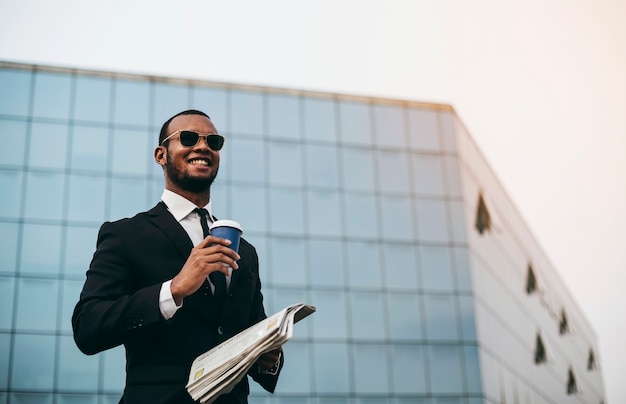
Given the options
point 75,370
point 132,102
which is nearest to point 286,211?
point 132,102

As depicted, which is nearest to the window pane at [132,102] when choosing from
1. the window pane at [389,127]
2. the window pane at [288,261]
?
the window pane at [288,261]

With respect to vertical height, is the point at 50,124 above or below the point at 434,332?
above

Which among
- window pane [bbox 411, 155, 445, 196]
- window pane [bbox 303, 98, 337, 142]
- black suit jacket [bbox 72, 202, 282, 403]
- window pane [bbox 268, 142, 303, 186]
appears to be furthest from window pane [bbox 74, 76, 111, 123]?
black suit jacket [bbox 72, 202, 282, 403]

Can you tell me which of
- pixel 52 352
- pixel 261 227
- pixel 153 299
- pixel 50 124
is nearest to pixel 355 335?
pixel 261 227

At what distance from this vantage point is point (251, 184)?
32469 mm

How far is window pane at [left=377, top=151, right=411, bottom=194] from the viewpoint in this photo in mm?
34406

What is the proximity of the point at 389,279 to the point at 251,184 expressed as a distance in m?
5.76

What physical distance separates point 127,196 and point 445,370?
11941 millimetres

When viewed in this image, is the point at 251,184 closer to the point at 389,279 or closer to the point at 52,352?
the point at 389,279

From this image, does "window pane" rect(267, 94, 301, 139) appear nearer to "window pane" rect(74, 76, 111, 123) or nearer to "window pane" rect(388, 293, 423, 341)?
"window pane" rect(74, 76, 111, 123)

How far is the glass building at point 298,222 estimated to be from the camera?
96.4 feet

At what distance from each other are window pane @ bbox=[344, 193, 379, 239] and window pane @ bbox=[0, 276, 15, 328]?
11253 mm

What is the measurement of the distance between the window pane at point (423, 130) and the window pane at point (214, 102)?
6924 millimetres

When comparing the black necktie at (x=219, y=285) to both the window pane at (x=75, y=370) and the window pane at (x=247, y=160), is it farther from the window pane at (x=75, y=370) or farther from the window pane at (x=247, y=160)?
the window pane at (x=247, y=160)
